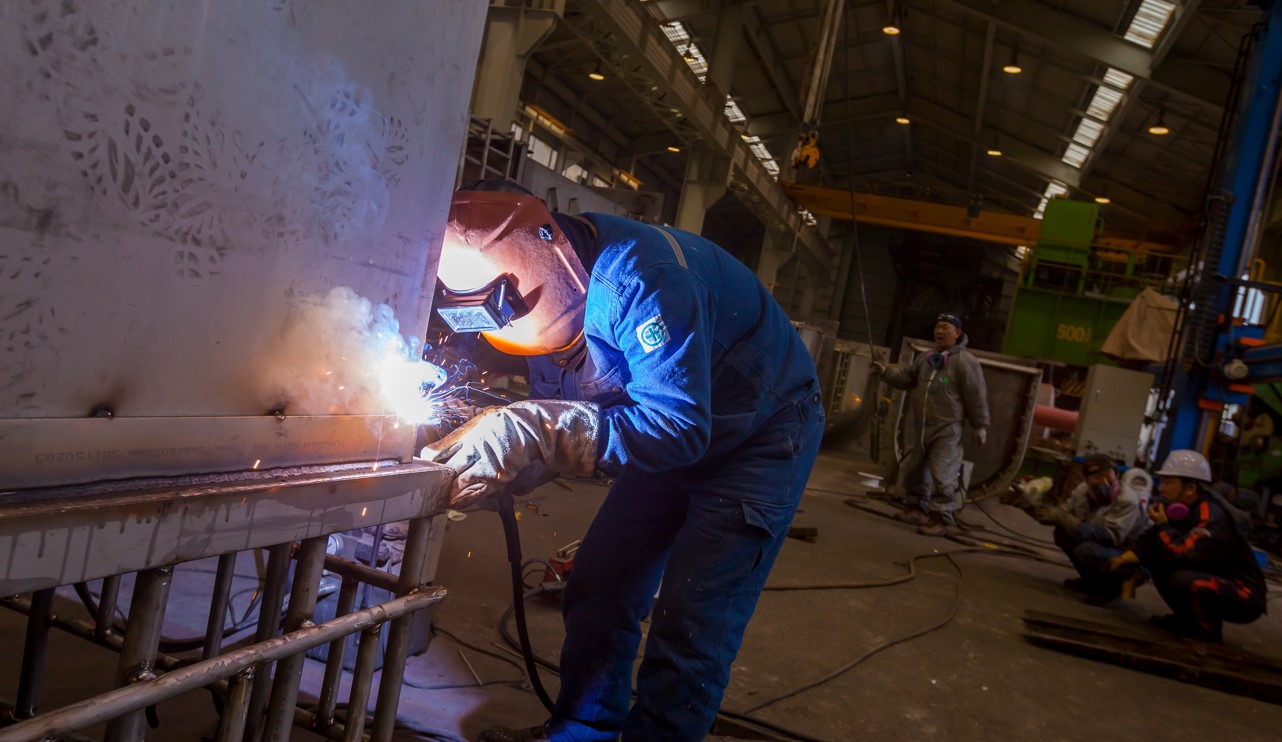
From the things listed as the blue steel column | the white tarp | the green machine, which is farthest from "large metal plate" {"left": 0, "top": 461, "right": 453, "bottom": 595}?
the green machine

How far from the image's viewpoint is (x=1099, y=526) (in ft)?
16.9

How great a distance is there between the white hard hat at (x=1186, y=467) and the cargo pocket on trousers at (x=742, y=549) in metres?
3.80

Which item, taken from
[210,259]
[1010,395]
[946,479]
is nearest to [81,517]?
[210,259]

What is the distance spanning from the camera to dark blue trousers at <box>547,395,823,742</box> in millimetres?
Result: 1733

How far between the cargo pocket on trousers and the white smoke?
68 cm

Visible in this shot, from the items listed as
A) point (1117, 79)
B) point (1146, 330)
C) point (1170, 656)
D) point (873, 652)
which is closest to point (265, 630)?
point (873, 652)

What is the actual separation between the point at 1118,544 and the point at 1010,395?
9.35ft

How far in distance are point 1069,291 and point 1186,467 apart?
6438 millimetres

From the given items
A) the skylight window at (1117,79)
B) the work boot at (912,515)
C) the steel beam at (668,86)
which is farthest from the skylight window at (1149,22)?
the work boot at (912,515)

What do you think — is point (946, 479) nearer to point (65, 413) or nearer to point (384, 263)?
point (384, 263)

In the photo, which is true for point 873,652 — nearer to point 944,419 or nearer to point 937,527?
point 937,527

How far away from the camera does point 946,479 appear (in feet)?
21.9

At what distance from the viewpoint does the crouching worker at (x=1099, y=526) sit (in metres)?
4.99

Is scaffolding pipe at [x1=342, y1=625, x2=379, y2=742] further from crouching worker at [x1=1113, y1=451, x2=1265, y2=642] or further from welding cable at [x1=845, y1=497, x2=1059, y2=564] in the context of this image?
welding cable at [x1=845, y1=497, x2=1059, y2=564]
